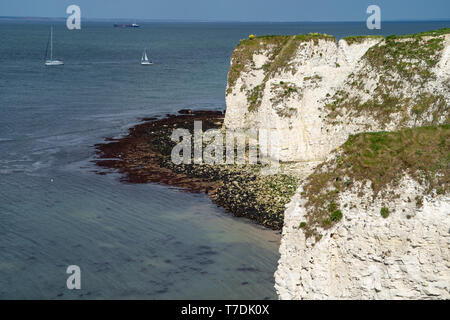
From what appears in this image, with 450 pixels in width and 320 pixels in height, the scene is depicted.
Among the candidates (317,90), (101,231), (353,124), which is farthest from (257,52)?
(101,231)

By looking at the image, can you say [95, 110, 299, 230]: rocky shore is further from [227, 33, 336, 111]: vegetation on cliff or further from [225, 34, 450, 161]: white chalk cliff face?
[227, 33, 336, 111]: vegetation on cliff

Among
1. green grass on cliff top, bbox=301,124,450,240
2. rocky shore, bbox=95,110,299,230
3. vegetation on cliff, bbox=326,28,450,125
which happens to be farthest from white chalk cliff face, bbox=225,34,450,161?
green grass on cliff top, bbox=301,124,450,240

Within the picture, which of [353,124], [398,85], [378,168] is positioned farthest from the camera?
[353,124]

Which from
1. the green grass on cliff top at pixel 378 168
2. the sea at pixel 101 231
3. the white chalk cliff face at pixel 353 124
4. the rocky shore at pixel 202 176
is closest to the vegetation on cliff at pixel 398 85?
the white chalk cliff face at pixel 353 124

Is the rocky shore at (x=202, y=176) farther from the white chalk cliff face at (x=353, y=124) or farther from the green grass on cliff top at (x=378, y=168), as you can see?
the green grass on cliff top at (x=378, y=168)

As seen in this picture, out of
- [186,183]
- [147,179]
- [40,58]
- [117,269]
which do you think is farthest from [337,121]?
[40,58]

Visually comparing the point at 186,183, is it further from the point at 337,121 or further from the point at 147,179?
the point at 337,121

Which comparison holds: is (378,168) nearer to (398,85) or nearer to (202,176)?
(398,85)
